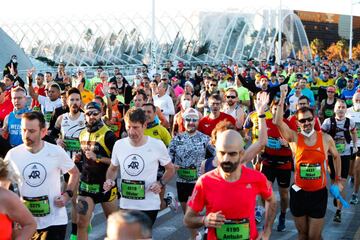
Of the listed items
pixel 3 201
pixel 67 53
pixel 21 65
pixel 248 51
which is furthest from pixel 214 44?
pixel 3 201

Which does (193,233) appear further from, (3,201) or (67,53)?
(67,53)

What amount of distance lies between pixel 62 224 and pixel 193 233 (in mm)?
2019

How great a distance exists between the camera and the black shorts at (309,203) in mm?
5914

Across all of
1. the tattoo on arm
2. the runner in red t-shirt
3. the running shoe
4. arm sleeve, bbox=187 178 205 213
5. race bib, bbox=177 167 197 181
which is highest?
the runner in red t-shirt

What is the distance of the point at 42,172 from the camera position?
4.78m

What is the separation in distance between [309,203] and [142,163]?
67.5 inches

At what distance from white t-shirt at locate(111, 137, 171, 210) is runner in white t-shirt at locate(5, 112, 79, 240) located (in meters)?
0.73

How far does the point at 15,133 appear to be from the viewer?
765cm

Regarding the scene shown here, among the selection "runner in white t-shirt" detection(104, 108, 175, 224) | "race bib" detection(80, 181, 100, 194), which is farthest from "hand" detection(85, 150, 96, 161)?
"runner in white t-shirt" detection(104, 108, 175, 224)

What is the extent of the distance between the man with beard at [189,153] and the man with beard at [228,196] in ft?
8.64

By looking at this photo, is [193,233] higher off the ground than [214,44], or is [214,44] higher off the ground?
[214,44]

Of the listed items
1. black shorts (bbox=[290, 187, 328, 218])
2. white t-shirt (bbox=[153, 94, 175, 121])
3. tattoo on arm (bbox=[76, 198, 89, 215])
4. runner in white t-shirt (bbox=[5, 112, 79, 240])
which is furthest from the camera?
white t-shirt (bbox=[153, 94, 175, 121])

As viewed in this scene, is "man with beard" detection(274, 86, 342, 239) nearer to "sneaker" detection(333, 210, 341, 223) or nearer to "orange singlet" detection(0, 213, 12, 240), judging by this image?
"sneaker" detection(333, 210, 341, 223)

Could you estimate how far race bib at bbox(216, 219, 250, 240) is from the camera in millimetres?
3906
